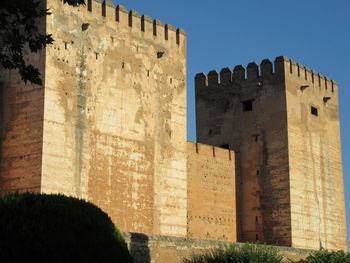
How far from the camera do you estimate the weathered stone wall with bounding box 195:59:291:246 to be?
27.9 m

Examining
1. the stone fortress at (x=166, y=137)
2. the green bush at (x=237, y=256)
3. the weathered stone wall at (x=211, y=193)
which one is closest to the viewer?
the green bush at (x=237, y=256)

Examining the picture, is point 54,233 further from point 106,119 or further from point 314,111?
point 314,111

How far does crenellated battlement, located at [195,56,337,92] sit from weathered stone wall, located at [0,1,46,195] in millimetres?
10426

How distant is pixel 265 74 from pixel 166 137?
22.1 ft

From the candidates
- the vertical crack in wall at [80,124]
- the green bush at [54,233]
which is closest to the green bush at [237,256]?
the vertical crack in wall at [80,124]

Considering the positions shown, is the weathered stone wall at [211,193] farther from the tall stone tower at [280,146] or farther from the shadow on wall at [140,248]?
the shadow on wall at [140,248]

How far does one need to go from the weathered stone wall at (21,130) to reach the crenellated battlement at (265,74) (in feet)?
34.2

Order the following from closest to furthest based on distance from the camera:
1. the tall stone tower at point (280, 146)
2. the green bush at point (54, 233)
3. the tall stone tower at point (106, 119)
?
the green bush at point (54, 233) < the tall stone tower at point (106, 119) < the tall stone tower at point (280, 146)

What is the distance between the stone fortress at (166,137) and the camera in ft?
68.5

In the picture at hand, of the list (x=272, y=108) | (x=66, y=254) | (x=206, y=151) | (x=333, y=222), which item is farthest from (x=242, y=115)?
(x=66, y=254)

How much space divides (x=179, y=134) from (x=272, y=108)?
541 centimetres

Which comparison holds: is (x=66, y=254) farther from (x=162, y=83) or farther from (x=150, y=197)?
(x=162, y=83)

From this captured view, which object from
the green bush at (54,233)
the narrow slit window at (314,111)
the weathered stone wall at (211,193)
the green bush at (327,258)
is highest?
the narrow slit window at (314,111)

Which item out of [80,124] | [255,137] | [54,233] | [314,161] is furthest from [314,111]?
[54,233]
